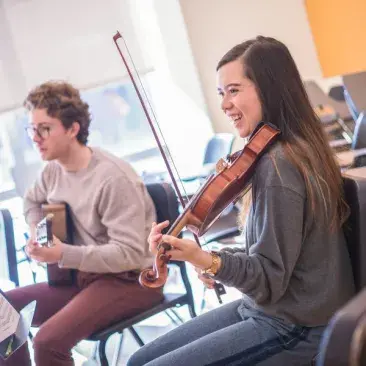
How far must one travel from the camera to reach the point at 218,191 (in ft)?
3.50

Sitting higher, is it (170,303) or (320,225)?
(320,225)

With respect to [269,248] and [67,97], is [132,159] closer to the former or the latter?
[67,97]

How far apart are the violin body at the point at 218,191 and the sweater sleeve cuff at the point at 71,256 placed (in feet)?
1.76

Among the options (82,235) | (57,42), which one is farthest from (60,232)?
(57,42)

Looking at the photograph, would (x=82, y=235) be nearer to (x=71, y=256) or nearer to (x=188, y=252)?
(x=71, y=256)

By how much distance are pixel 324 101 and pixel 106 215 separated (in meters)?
2.29

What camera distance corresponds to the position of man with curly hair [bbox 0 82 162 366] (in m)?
1.45

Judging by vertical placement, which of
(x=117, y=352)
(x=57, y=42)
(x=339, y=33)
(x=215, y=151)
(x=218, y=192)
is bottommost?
(x=117, y=352)

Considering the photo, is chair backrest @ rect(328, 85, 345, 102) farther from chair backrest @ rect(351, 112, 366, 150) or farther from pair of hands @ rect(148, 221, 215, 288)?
pair of hands @ rect(148, 221, 215, 288)

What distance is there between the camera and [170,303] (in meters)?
1.62

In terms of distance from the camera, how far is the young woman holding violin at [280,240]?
39.0 inches

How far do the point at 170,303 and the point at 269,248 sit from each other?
0.72 metres

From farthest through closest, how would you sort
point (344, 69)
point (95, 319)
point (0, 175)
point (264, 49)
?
point (344, 69) < point (0, 175) < point (95, 319) < point (264, 49)

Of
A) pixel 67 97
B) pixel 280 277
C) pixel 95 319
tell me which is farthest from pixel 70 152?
pixel 280 277
